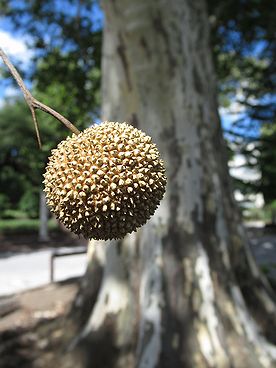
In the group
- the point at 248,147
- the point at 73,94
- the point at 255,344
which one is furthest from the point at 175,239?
the point at 73,94

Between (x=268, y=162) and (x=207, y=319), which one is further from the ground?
(x=268, y=162)

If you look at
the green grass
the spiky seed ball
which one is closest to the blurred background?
the spiky seed ball

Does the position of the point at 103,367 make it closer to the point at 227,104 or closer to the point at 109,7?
the point at 109,7

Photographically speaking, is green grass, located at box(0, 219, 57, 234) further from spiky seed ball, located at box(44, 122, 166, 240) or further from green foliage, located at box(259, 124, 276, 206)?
spiky seed ball, located at box(44, 122, 166, 240)

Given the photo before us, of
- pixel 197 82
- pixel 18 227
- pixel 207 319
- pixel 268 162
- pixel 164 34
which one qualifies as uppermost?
pixel 18 227

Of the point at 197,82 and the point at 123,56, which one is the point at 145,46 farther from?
the point at 197,82

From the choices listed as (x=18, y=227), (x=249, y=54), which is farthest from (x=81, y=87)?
(x=18, y=227)
